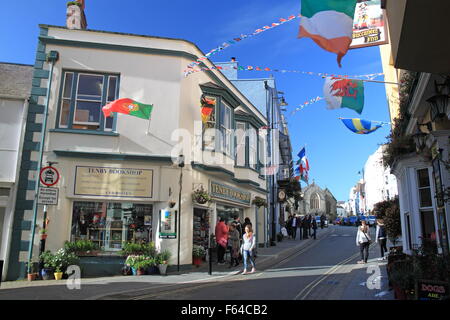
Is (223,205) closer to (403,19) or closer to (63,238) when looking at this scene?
(63,238)

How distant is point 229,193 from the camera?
706 inches

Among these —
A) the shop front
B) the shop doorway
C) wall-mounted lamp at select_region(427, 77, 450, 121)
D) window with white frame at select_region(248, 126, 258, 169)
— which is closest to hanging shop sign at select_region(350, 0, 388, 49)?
wall-mounted lamp at select_region(427, 77, 450, 121)

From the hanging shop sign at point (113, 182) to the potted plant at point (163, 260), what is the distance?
1987mm

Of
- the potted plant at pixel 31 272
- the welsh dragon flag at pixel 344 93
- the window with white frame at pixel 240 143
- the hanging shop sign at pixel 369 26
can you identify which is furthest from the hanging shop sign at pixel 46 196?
the hanging shop sign at pixel 369 26

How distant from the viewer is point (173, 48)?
1448 cm

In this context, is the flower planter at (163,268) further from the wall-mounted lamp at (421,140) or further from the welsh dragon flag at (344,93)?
the wall-mounted lamp at (421,140)

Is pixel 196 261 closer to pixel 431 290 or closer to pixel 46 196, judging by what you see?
pixel 46 196

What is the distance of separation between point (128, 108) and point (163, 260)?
5220mm

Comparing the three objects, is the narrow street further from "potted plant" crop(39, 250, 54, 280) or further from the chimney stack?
the chimney stack

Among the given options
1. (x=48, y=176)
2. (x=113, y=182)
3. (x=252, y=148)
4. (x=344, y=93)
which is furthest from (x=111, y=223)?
(x=252, y=148)

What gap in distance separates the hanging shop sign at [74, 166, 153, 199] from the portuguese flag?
1.92 m

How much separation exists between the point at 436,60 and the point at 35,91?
12.3m

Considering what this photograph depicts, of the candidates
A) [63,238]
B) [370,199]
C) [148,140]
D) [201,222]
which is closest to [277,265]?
[201,222]

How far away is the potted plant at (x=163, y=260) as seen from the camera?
12.6 meters
